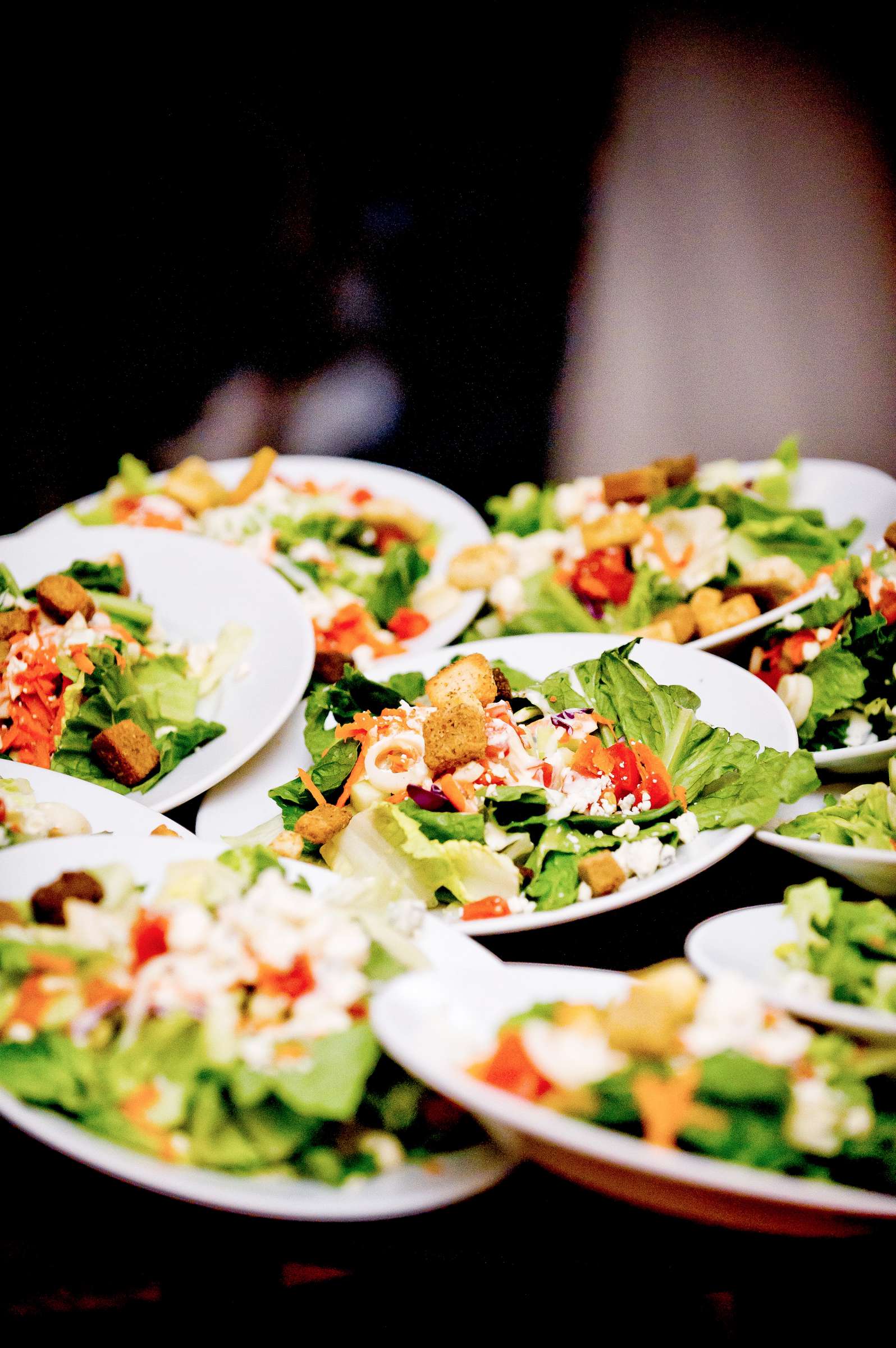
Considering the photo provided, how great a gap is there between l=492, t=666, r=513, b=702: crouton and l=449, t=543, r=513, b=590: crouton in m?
0.71

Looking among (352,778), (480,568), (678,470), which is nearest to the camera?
(352,778)

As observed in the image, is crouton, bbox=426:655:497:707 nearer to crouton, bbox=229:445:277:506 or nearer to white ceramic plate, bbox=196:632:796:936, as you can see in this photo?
white ceramic plate, bbox=196:632:796:936

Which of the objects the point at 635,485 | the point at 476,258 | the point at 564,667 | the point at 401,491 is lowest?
the point at 564,667

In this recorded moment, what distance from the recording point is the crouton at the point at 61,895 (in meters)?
1.32

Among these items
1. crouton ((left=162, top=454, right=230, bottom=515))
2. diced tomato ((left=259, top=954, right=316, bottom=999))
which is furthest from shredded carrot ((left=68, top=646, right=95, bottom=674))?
diced tomato ((left=259, top=954, right=316, bottom=999))

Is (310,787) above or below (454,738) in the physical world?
below

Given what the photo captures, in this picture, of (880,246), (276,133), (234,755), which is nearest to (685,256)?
(880,246)

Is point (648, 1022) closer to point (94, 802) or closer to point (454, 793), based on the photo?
point (454, 793)

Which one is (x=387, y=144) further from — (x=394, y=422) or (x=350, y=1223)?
(x=350, y=1223)

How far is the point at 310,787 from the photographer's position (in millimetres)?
1867

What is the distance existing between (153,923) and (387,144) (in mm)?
3302

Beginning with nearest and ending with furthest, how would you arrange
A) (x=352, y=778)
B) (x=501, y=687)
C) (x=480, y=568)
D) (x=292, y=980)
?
(x=292, y=980), (x=352, y=778), (x=501, y=687), (x=480, y=568)

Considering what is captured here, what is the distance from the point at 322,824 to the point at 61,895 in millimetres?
529

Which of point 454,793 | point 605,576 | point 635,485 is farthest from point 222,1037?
point 635,485
